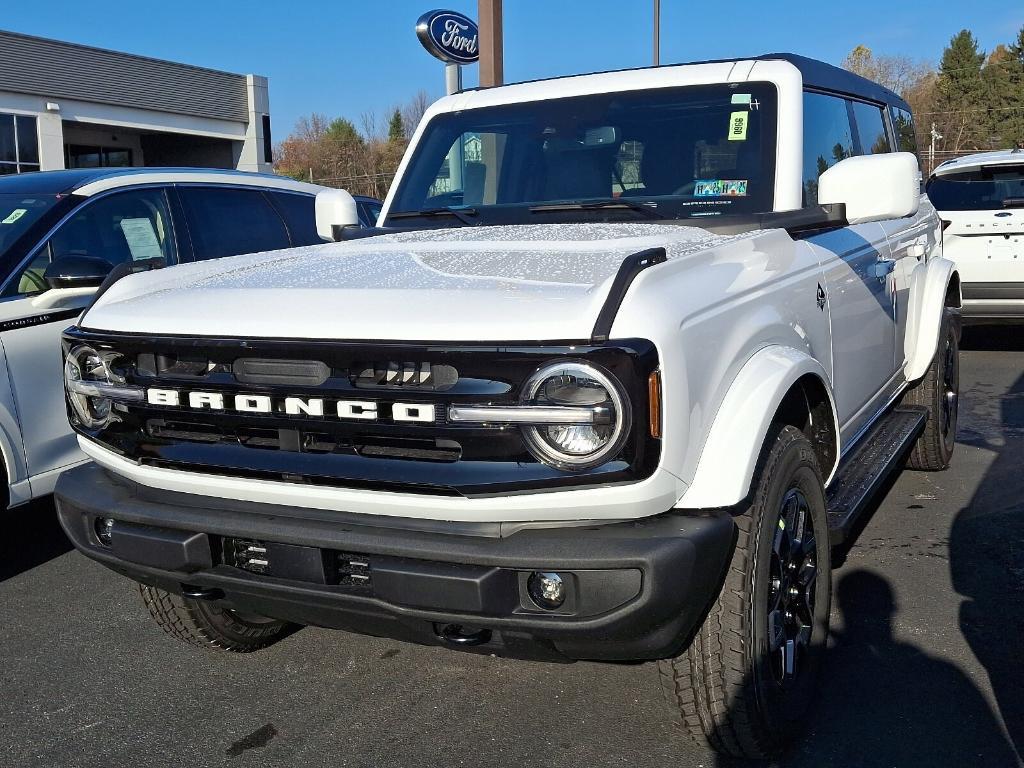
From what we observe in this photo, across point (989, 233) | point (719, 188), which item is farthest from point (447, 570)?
point (989, 233)

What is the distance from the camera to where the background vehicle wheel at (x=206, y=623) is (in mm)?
3191

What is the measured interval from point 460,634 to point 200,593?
747mm

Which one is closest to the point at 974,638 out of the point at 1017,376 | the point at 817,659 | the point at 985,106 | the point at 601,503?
the point at 817,659

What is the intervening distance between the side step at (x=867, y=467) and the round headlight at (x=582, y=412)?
118 centimetres

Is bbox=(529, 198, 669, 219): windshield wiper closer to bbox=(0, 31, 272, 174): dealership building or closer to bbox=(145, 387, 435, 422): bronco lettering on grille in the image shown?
bbox=(145, 387, 435, 422): bronco lettering on grille

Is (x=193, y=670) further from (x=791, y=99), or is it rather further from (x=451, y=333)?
(x=791, y=99)

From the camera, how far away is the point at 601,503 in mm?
2180

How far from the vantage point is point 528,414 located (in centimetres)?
214

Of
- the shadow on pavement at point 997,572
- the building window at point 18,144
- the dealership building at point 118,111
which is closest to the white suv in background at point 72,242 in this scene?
the shadow on pavement at point 997,572

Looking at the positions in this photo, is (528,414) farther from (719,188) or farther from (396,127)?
(396,127)

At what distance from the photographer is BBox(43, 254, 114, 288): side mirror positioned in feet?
14.0

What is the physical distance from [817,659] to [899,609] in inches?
33.7

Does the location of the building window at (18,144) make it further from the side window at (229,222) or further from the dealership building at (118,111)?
the side window at (229,222)

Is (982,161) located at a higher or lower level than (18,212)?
higher
